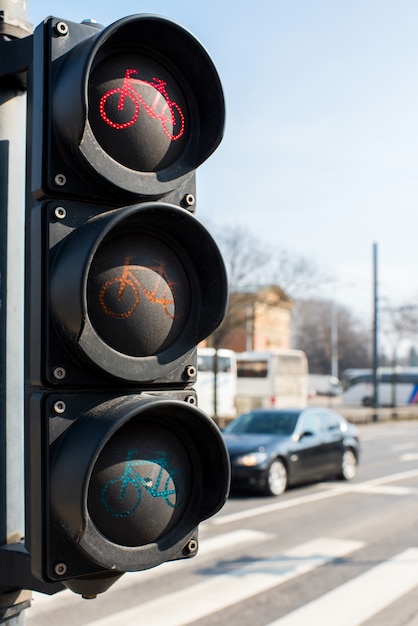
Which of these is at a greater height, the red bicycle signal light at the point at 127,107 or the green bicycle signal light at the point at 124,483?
the red bicycle signal light at the point at 127,107

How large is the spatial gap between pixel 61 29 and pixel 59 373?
0.72 metres

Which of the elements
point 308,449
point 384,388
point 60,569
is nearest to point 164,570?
point 308,449

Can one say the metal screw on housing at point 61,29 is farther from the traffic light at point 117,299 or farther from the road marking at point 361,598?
the road marking at point 361,598

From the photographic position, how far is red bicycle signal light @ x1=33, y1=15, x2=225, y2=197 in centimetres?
162

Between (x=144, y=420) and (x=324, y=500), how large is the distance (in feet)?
39.5

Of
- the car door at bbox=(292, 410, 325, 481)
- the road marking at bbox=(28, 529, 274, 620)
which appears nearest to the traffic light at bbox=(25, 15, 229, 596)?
the road marking at bbox=(28, 529, 274, 620)

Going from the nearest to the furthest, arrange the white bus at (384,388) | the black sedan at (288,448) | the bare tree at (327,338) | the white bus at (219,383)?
1. the black sedan at (288,448)
2. the white bus at (219,383)
3. the white bus at (384,388)
4. the bare tree at (327,338)

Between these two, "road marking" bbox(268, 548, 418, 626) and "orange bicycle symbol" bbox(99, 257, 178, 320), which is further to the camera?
"road marking" bbox(268, 548, 418, 626)

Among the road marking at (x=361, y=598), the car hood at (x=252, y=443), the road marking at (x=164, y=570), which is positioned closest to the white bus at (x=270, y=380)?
the car hood at (x=252, y=443)

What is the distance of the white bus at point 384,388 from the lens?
5956cm

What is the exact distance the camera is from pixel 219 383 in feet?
113

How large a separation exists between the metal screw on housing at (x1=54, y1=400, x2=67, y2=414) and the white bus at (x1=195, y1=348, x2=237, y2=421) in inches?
1226

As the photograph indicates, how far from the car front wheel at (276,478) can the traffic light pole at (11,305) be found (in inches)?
471

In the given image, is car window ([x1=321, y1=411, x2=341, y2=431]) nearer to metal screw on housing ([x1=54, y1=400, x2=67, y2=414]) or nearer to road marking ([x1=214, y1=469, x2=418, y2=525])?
road marking ([x1=214, y1=469, x2=418, y2=525])
